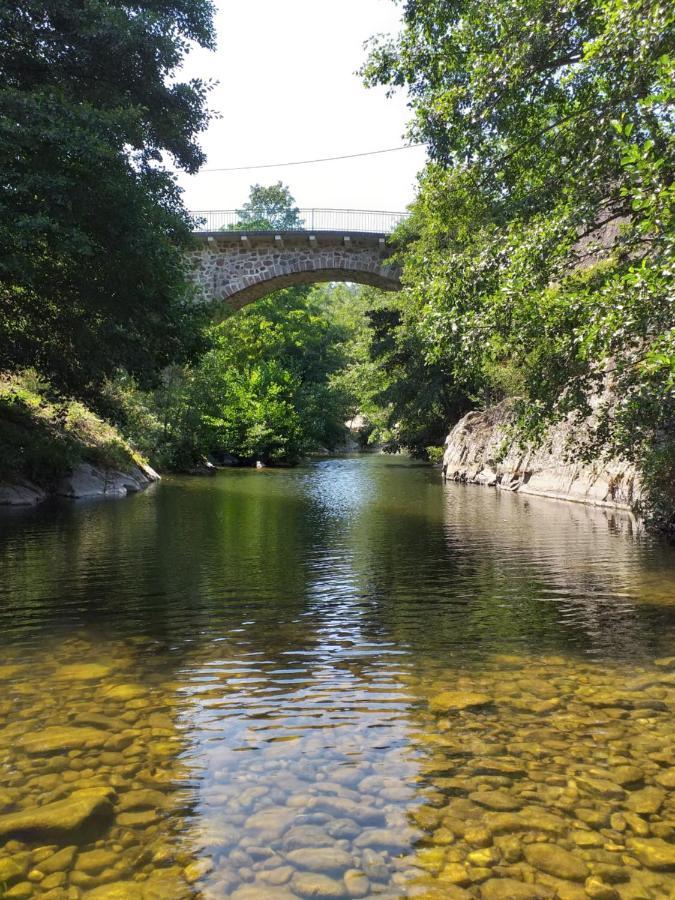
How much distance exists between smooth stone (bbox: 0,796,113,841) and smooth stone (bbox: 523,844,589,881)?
168 cm

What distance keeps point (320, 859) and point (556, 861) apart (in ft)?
2.88

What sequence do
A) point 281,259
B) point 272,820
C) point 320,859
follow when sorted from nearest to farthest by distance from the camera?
point 320,859 < point 272,820 < point 281,259

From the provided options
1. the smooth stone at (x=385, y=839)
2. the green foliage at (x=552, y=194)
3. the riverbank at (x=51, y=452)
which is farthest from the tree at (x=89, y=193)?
the smooth stone at (x=385, y=839)

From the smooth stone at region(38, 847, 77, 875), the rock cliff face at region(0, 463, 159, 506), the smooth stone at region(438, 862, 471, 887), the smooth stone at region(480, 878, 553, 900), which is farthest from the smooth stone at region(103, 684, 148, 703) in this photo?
the rock cliff face at region(0, 463, 159, 506)

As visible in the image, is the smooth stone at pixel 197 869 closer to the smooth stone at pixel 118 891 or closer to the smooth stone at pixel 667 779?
the smooth stone at pixel 118 891

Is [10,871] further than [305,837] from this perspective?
No

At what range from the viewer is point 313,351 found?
46.5 m

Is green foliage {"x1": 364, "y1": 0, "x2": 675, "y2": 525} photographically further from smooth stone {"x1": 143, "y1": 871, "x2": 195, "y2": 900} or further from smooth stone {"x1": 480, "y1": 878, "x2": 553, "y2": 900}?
smooth stone {"x1": 143, "y1": 871, "x2": 195, "y2": 900}

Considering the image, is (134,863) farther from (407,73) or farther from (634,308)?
(407,73)

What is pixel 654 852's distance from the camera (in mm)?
2572

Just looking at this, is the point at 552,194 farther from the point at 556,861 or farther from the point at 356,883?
the point at 356,883

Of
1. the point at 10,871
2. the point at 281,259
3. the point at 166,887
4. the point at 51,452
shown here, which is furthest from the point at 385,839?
the point at 281,259

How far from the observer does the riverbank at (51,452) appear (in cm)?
1420

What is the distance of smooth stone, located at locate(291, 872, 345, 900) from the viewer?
2.35 meters
